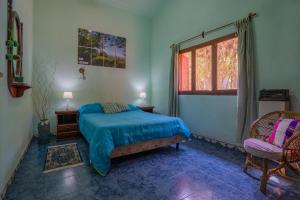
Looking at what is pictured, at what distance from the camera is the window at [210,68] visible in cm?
302

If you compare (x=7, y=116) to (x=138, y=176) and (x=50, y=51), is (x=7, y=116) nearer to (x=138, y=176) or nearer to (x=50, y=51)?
(x=138, y=176)

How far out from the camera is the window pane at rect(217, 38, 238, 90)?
298cm

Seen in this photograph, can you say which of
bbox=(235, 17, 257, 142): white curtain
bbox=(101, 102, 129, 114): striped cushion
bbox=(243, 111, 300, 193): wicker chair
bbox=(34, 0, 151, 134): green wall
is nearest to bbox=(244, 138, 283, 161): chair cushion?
bbox=(243, 111, 300, 193): wicker chair

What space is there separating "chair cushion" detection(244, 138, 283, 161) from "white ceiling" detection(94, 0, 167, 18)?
14.1ft

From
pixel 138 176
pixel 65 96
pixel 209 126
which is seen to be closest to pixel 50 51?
pixel 65 96

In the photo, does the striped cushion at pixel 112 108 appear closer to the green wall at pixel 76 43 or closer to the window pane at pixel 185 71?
the green wall at pixel 76 43

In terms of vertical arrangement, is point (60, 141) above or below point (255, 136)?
below

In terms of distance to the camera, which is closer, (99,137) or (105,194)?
(105,194)

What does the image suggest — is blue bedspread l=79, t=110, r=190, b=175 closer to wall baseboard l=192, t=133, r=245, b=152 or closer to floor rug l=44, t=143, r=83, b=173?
floor rug l=44, t=143, r=83, b=173

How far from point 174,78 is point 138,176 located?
2754 mm

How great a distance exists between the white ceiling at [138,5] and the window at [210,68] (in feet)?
5.67

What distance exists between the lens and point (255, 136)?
215cm

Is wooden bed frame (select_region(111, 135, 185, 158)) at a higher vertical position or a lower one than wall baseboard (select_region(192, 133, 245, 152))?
higher

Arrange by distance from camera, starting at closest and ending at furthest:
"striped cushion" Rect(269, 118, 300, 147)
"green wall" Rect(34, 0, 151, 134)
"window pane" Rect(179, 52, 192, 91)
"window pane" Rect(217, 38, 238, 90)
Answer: "striped cushion" Rect(269, 118, 300, 147)
"window pane" Rect(217, 38, 238, 90)
"green wall" Rect(34, 0, 151, 134)
"window pane" Rect(179, 52, 192, 91)
